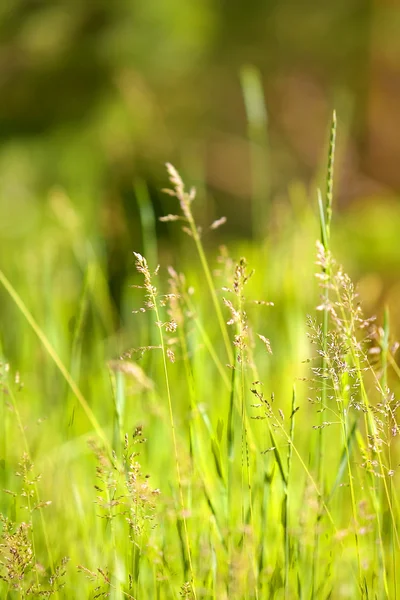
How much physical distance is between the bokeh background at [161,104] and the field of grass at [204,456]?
1.25 meters

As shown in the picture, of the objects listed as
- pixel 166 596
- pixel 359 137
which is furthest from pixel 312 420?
pixel 359 137

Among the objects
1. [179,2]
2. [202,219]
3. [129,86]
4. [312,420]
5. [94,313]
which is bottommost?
[202,219]

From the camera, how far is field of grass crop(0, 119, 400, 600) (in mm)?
711

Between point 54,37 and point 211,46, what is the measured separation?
2.59 ft

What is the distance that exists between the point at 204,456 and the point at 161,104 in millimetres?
2901

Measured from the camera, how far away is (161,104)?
12.2 ft

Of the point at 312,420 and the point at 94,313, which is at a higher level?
the point at 94,313

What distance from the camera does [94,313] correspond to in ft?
4.16

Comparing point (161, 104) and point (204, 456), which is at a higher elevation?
point (161, 104)

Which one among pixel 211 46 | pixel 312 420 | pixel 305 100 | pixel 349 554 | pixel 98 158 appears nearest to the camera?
pixel 349 554

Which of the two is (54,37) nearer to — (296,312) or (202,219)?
(202,219)

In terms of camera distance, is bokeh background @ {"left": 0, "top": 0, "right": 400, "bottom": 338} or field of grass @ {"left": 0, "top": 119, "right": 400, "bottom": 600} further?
bokeh background @ {"left": 0, "top": 0, "right": 400, "bottom": 338}

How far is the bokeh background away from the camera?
315cm

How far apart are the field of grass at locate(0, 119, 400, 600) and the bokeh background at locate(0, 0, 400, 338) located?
4.11ft
